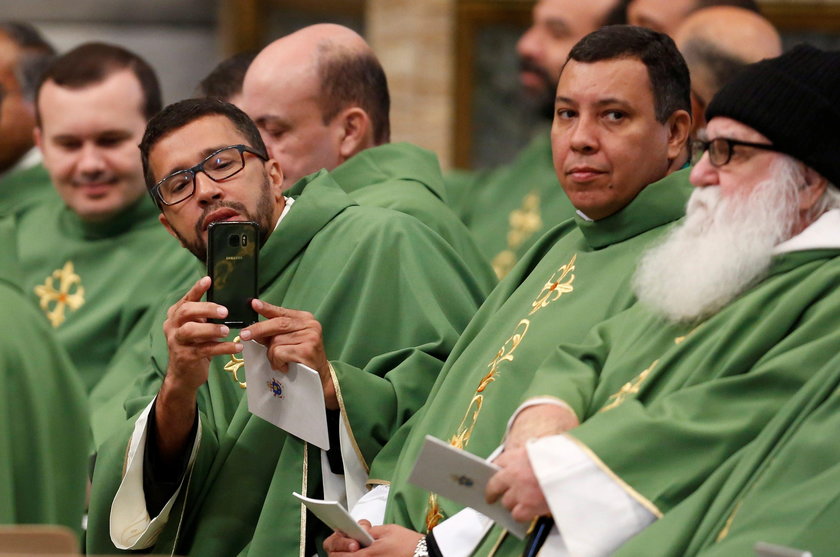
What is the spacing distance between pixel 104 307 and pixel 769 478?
152 inches

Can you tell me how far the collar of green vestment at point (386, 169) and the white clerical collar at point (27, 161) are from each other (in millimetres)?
2699

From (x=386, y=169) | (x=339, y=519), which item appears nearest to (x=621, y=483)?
(x=339, y=519)

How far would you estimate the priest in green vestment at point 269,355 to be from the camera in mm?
4234

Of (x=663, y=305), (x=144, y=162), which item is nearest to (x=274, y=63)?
(x=144, y=162)

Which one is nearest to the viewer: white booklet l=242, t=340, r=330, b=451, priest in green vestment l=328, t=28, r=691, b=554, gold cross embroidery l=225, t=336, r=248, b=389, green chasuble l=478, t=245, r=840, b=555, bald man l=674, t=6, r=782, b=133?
green chasuble l=478, t=245, r=840, b=555

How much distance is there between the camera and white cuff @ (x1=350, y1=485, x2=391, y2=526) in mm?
4160

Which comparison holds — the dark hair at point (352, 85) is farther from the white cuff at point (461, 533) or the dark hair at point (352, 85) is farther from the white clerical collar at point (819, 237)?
the white clerical collar at point (819, 237)

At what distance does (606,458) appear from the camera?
3.32 metres

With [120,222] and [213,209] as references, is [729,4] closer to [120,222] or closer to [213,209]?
[120,222]

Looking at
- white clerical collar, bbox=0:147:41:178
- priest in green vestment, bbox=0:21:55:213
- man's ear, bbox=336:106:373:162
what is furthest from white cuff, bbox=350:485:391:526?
white clerical collar, bbox=0:147:41:178

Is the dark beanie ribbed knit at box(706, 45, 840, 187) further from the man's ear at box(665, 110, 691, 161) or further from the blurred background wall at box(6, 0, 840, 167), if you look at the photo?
the blurred background wall at box(6, 0, 840, 167)

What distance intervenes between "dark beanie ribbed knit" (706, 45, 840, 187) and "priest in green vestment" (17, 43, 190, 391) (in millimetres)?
3324

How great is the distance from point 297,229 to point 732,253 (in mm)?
1553

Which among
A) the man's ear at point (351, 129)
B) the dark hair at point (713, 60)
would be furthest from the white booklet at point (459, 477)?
the dark hair at point (713, 60)
